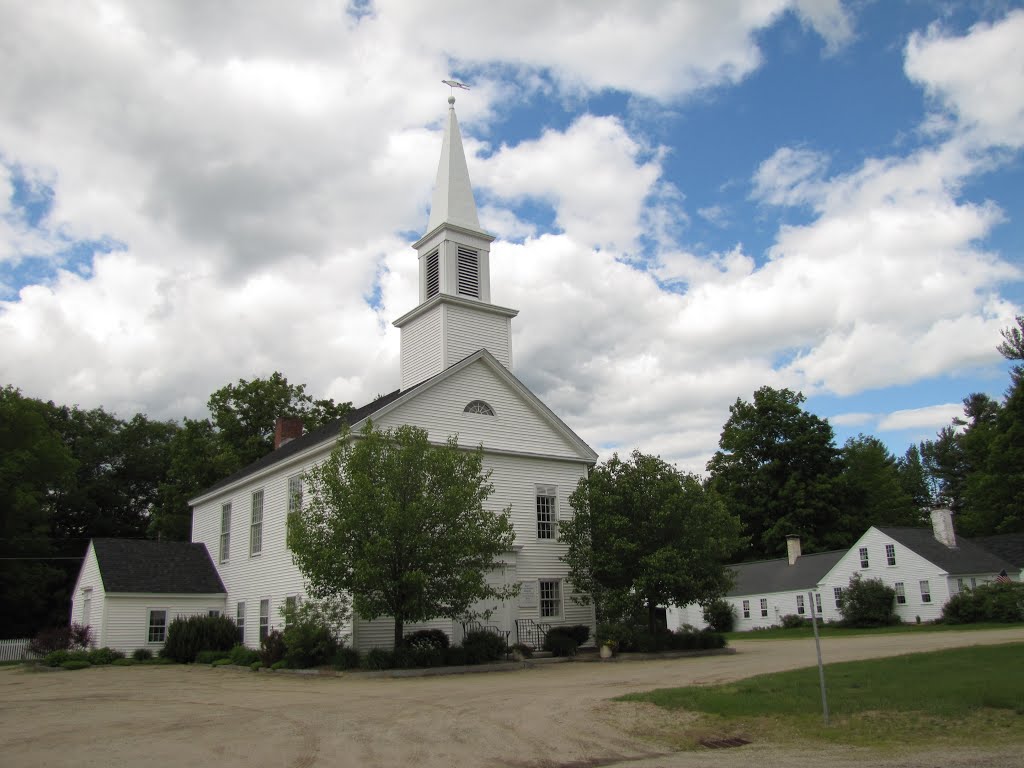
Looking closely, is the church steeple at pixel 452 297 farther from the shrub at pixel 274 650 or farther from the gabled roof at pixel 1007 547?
the gabled roof at pixel 1007 547

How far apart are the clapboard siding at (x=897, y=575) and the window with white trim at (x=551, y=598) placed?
25.1 meters

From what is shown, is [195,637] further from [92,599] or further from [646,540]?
[646,540]

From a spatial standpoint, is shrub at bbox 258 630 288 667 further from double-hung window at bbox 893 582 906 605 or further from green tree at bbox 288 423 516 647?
double-hung window at bbox 893 582 906 605

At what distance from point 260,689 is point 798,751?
40.6ft

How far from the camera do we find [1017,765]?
29.6 ft

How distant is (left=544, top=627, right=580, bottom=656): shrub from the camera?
25.9 m

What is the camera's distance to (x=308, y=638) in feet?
76.1

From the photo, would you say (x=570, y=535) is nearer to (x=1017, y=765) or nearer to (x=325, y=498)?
(x=325, y=498)

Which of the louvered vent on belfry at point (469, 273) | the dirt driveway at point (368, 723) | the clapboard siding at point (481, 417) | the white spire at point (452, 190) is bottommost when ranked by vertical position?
the dirt driveway at point (368, 723)

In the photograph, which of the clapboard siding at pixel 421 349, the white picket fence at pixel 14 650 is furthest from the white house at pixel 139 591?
the clapboard siding at pixel 421 349

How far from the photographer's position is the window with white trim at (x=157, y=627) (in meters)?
31.7

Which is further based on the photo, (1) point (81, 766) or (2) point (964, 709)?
(2) point (964, 709)

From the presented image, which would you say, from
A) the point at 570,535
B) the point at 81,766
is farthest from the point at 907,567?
the point at 81,766

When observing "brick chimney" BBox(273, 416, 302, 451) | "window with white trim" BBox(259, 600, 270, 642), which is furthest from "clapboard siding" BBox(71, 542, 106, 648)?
"brick chimney" BBox(273, 416, 302, 451)
